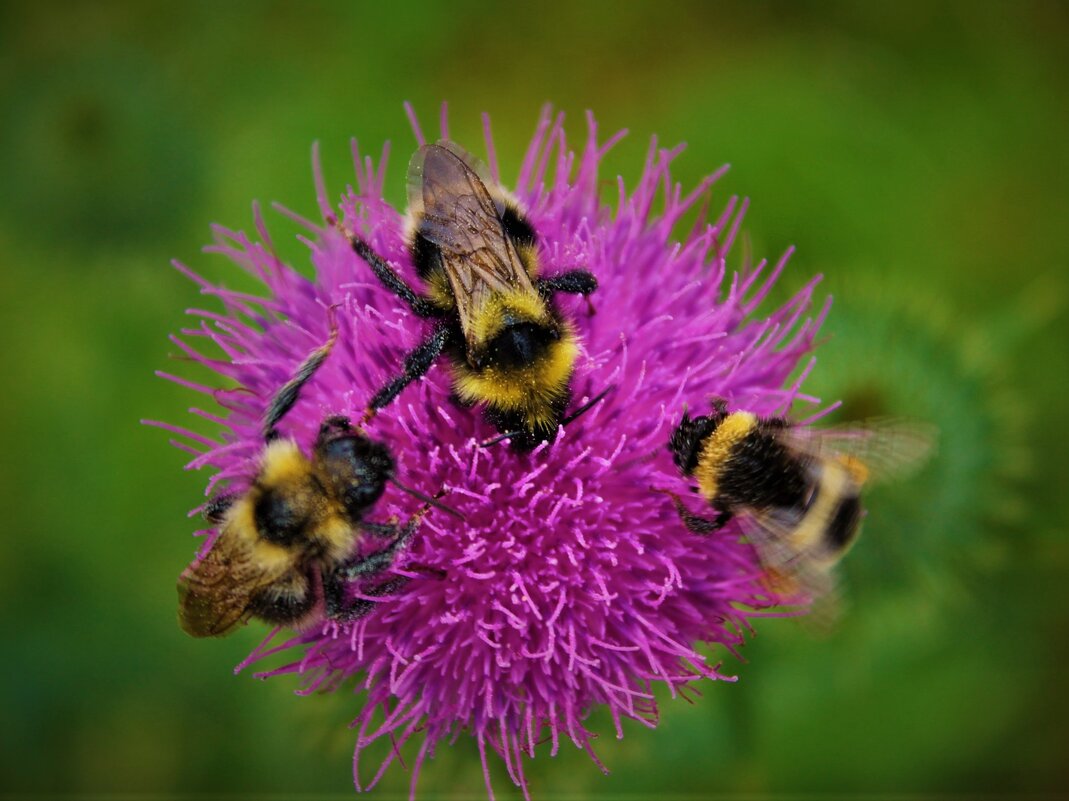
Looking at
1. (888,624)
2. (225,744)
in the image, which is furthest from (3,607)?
(888,624)

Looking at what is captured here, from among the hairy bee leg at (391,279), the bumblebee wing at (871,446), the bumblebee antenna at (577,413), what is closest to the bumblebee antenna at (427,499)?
the bumblebee antenna at (577,413)

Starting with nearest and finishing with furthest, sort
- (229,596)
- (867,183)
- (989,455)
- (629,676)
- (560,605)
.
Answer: (229,596) < (560,605) < (629,676) < (989,455) < (867,183)

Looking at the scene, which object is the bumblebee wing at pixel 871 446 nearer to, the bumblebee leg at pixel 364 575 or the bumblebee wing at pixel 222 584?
the bumblebee leg at pixel 364 575

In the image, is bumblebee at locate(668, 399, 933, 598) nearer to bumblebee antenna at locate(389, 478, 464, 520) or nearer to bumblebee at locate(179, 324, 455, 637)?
bumblebee antenna at locate(389, 478, 464, 520)

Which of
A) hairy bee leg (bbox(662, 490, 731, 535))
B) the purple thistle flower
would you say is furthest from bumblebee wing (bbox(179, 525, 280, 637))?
hairy bee leg (bbox(662, 490, 731, 535))

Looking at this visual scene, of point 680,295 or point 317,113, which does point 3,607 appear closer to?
point 317,113

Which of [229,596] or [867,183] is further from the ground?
[867,183]
